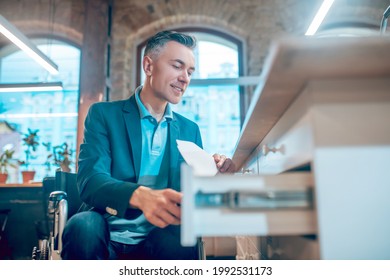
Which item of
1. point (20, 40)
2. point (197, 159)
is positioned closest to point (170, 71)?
point (197, 159)

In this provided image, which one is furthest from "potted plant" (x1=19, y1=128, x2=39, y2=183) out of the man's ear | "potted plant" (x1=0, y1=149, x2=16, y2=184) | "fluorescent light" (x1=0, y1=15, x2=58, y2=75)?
the man's ear

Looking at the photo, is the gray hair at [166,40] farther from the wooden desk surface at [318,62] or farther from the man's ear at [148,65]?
the wooden desk surface at [318,62]

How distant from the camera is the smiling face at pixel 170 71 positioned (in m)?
1.20

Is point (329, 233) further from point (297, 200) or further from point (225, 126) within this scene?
point (225, 126)

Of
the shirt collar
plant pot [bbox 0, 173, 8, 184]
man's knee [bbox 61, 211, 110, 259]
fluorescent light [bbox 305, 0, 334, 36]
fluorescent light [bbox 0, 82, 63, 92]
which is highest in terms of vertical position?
fluorescent light [bbox 305, 0, 334, 36]

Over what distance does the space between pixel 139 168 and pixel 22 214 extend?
2.49 meters

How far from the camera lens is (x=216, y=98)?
3.34 meters

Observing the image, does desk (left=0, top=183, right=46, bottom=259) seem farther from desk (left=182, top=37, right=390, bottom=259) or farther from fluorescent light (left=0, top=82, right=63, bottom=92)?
desk (left=182, top=37, right=390, bottom=259)

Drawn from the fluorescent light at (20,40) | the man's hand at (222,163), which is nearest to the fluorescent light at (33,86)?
the fluorescent light at (20,40)

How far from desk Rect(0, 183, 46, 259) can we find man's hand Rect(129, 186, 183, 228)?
2.63 m

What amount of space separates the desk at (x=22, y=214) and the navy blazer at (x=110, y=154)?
2.28 meters

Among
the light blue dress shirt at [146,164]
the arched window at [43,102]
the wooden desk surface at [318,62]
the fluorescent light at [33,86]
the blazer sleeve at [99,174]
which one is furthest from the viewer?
the arched window at [43,102]

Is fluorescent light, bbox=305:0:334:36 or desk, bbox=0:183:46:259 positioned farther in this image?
desk, bbox=0:183:46:259

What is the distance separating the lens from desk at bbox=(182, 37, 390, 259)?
0.47 m
